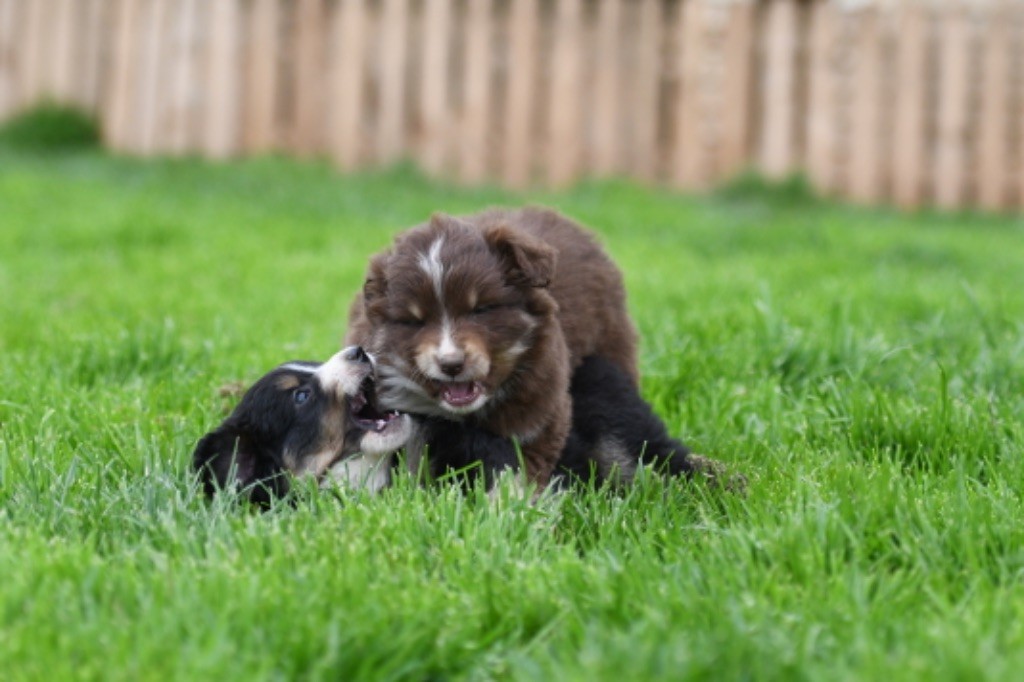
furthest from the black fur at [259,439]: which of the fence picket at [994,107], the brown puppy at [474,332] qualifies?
the fence picket at [994,107]

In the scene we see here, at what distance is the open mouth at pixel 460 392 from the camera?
13.3ft

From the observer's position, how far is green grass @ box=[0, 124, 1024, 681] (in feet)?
8.83

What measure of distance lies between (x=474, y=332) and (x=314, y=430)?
2.15ft

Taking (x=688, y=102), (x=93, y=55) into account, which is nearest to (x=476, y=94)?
(x=688, y=102)

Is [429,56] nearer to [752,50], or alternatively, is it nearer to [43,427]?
[752,50]

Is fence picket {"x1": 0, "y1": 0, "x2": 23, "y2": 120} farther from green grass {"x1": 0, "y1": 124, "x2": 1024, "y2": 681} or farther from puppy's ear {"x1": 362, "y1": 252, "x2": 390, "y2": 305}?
puppy's ear {"x1": 362, "y1": 252, "x2": 390, "y2": 305}

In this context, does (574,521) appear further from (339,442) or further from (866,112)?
(866,112)

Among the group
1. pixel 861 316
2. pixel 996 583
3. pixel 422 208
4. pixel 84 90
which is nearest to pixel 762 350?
pixel 861 316

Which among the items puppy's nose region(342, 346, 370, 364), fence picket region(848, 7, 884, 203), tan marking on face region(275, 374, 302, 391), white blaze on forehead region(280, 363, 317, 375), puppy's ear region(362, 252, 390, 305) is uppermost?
fence picket region(848, 7, 884, 203)

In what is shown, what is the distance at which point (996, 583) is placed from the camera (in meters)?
3.14

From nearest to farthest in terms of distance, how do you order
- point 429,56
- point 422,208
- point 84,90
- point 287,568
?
point 287,568 < point 422,208 < point 429,56 < point 84,90

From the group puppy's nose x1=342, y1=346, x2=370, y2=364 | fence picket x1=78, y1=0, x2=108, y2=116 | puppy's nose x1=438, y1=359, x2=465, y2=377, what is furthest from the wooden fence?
puppy's nose x1=438, y1=359, x2=465, y2=377

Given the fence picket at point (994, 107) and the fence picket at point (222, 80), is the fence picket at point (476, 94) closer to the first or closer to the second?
the fence picket at point (222, 80)

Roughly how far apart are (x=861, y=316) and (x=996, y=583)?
3.36 m
